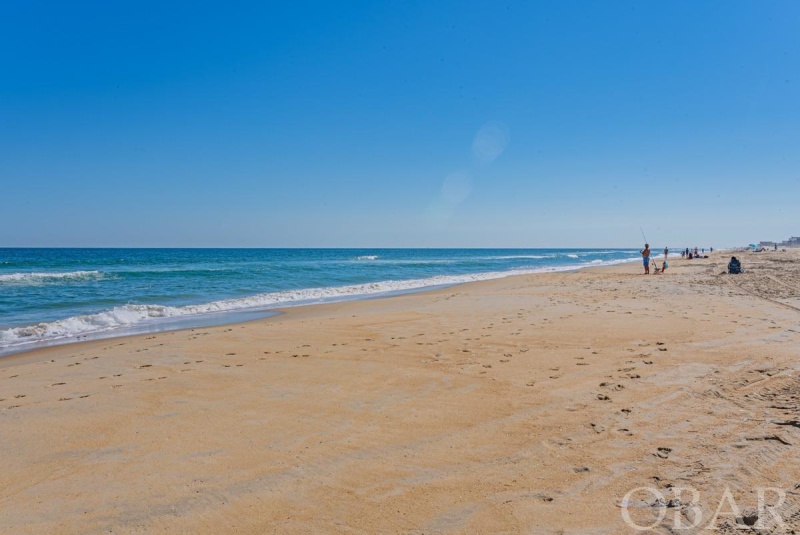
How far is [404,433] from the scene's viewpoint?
4.41m

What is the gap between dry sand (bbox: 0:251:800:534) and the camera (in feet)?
10.2

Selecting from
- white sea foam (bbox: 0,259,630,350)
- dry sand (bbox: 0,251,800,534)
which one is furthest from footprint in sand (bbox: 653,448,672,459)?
white sea foam (bbox: 0,259,630,350)

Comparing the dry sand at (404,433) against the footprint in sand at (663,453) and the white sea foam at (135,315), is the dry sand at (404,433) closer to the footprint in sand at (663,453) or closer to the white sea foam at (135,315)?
the footprint in sand at (663,453)

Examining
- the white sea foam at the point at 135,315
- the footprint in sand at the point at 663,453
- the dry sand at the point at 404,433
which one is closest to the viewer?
the dry sand at the point at 404,433

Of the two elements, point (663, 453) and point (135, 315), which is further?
point (135, 315)

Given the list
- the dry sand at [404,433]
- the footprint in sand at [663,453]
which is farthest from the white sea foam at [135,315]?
the footprint in sand at [663,453]

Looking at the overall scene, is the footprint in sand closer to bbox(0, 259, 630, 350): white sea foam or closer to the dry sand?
the dry sand

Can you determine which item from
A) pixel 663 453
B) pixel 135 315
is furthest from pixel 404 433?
pixel 135 315

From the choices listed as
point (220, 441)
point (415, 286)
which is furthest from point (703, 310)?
point (415, 286)

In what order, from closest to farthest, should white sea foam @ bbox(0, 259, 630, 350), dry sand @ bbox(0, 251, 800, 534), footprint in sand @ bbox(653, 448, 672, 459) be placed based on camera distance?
dry sand @ bbox(0, 251, 800, 534) → footprint in sand @ bbox(653, 448, 672, 459) → white sea foam @ bbox(0, 259, 630, 350)

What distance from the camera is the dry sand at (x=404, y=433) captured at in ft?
10.2

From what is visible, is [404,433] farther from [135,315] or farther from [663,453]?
[135,315]

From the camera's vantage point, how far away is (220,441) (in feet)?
14.2

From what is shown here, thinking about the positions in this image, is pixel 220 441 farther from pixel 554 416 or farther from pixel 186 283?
pixel 186 283
